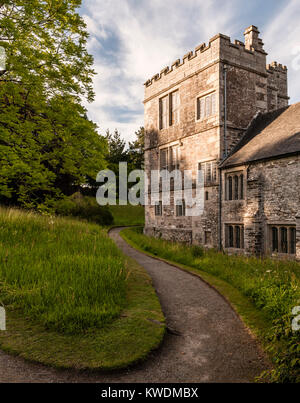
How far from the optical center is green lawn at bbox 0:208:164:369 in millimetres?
4363

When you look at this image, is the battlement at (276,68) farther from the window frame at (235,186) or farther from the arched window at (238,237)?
the arched window at (238,237)

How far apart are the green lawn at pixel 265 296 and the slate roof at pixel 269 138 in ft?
17.7

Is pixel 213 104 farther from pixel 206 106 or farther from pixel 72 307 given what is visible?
pixel 72 307

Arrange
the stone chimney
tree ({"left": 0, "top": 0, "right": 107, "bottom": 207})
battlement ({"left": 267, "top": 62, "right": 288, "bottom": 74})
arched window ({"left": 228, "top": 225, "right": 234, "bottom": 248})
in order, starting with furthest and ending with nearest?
battlement ({"left": 267, "top": 62, "right": 288, "bottom": 74})
the stone chimney
arched window ({"left": 228, "top": 225, "right": 234, "bottom": 248})
tree ({"left": 0, "top": 0, "right": 107, "bottom": 207})

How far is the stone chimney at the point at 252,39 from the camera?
57.4 feet

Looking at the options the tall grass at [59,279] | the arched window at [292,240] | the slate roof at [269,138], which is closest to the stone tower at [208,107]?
the slate roof at [269,138]

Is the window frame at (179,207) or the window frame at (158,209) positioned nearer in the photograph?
the window frame at (179,207)

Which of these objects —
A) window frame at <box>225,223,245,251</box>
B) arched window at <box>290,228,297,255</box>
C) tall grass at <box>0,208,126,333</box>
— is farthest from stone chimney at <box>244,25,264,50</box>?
tall grass at <box>0,208,126,333</box>

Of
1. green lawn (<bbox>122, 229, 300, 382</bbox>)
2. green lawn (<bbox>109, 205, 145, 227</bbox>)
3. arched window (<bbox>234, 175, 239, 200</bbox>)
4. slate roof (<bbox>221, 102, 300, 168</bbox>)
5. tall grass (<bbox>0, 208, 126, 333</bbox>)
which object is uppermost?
slate roof (<bbox>221, 102, 300, 168</bbox>)

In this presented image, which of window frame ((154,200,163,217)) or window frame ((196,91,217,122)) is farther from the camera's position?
window frame ((154,200,163,217))

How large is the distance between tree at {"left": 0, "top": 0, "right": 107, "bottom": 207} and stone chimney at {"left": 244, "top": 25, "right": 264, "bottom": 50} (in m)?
12.0

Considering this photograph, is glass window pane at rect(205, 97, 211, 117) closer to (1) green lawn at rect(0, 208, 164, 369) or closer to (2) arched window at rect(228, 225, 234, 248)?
(2) arched window at rect(228, 225, 234, 248)

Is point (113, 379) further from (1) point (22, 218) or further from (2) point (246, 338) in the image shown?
(1) point (22, 218)
